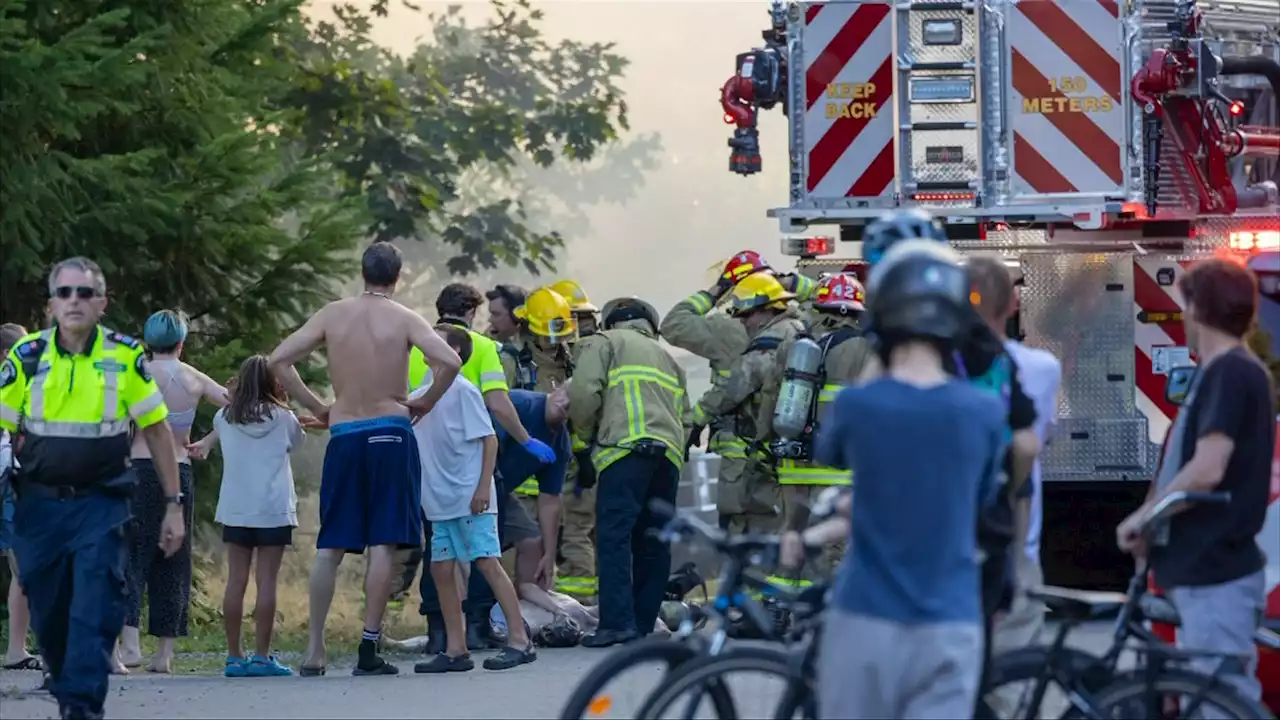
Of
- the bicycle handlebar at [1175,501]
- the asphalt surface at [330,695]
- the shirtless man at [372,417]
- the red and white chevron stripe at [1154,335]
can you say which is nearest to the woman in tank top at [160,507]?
the asphalt surface at [330,695]

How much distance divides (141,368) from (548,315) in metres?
4.73

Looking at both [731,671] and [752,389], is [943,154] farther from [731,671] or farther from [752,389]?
[731,671]

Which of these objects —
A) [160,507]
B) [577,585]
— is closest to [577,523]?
[577,585]

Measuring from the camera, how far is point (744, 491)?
12.0 meters

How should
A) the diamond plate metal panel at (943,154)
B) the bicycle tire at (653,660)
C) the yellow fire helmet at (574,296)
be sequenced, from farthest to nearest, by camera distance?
the yellow fire helmet at (574,296), the diamond plate metal panel at (943,154), the bicycle tire at (653,660)

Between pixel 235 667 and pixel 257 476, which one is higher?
pixel 257 476

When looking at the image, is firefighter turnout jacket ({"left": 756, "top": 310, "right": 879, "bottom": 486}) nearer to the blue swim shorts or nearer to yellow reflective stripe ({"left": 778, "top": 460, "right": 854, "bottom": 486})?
yellow reflective stripe ({"left": 778, "top": 460, "right": 854, "bottom": 486})

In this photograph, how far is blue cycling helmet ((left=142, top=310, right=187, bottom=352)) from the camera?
1093 centimetres

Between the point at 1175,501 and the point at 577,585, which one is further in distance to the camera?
the point at 577,585

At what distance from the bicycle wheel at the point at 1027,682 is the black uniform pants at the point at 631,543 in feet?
16.0

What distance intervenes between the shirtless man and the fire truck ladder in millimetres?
3189

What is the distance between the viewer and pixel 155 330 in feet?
35.9

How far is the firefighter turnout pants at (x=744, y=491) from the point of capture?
1191 cm

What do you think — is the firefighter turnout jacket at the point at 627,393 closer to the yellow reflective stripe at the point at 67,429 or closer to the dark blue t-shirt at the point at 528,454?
the dark blue t-shirt at the point at 528,454
